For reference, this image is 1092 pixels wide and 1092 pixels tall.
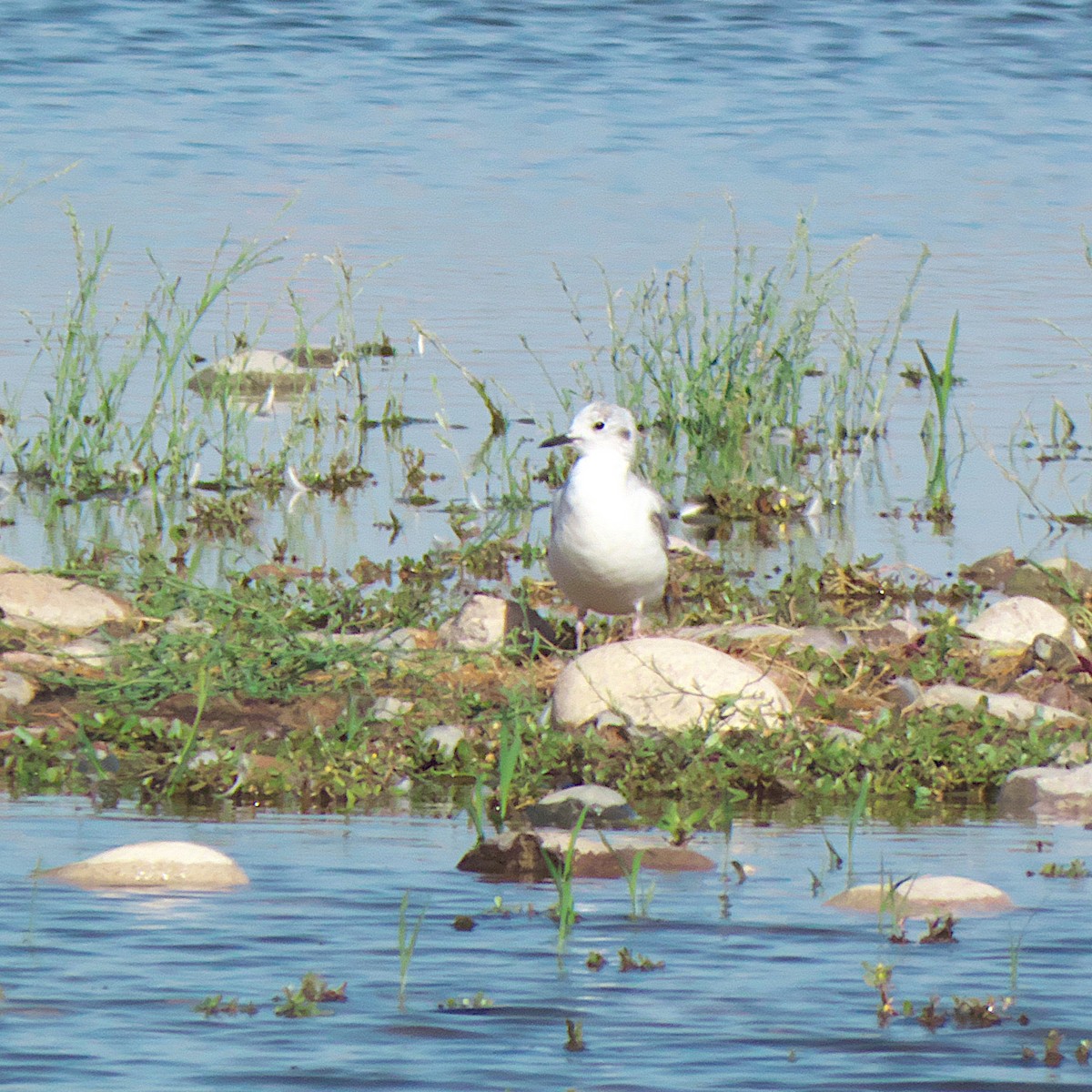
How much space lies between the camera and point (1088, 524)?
Result: 14695 millimetres

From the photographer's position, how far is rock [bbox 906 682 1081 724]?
9812mm

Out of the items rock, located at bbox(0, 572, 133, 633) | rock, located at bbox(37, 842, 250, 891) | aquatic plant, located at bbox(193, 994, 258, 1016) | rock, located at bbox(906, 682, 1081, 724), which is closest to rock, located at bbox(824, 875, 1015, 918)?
rock, located at bbox(37, 842, 250, 891)

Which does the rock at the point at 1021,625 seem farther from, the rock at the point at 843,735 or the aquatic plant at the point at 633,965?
the aquatic plant at the point at 633,965

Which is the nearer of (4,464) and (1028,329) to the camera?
(4,464)

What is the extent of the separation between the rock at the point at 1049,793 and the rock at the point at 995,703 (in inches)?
30.9

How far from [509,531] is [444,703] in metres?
3.85

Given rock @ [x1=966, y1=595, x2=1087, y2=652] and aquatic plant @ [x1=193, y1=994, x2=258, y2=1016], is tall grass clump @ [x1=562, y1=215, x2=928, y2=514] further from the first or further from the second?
aquatic plant @ [x1=193, y1=994, x2=258, y2=1016]

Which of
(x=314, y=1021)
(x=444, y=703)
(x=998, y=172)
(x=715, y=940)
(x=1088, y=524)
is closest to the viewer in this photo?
(x=314, y=1021)

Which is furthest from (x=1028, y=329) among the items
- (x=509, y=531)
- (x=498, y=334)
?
(x=509, y=531)

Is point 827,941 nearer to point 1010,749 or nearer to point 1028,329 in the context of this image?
point 1010,749

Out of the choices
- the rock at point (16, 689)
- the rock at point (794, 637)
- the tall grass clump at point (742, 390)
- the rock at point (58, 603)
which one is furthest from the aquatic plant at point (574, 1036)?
the tall grass clump at point (742, 390)

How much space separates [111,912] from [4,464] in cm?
886

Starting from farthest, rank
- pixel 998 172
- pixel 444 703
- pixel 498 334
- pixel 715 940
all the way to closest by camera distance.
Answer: pixel 998 172 → pixel 498 334 → pixel 444 703 → pixel 715 940

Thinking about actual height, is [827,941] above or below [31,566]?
above
